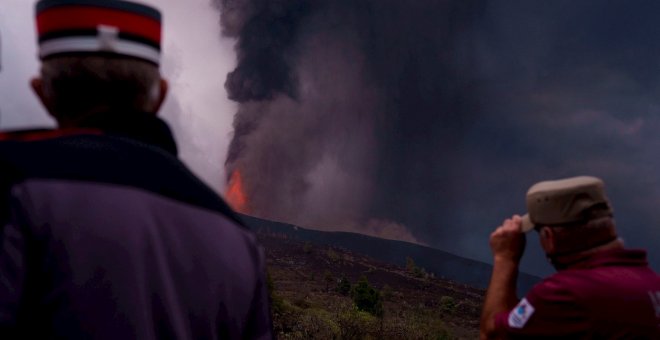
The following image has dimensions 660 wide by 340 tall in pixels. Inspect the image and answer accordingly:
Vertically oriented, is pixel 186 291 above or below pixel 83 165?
below

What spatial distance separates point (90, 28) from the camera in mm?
1557

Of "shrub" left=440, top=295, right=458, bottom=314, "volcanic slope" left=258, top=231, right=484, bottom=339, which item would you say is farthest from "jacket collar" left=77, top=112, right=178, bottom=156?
"shrub" left=440, top=295, right=458, bottom=314

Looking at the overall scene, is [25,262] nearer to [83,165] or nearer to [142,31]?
[83,165]

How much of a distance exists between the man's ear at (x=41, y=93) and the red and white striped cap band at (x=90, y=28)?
0.22ft

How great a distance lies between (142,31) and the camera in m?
1.64

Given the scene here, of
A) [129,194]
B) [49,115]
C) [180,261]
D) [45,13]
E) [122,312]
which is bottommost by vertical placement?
[122,312]

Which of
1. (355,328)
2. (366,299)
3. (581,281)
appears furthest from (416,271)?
(581,281)

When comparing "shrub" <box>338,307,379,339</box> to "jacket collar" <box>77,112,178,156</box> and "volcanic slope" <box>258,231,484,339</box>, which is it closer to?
"volcanic slope" <box>258,231,484,339</box>

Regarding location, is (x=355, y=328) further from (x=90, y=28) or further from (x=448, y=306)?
(x=448, y=306)

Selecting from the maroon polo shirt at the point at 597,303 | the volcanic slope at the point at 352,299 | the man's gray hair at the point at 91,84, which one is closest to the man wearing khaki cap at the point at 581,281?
the maroon polo shirt at the point at 597,303

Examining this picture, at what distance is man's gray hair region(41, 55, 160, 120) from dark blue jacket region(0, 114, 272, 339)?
6cm

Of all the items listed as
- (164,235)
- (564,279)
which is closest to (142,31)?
(164,235)

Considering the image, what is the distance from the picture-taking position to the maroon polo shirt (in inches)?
106

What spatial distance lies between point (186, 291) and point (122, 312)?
0.17m
